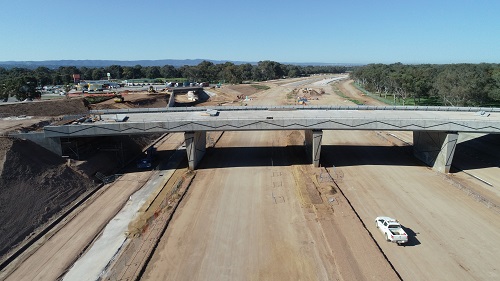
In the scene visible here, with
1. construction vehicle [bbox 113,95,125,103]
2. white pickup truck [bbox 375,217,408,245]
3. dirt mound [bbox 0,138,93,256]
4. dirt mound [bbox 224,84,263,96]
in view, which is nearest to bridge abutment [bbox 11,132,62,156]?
dirt mound [bbox 0,138,93,256]

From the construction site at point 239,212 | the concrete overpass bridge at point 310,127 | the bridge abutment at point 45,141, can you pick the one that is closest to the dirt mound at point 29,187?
the construction site at point 239,212

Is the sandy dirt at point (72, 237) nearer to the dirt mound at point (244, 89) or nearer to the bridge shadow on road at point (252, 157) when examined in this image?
the bridge shadow on road at point (252, 157)

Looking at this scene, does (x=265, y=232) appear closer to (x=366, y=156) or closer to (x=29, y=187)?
(x=29, y=187)

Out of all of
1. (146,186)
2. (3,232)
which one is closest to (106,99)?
(146,186)

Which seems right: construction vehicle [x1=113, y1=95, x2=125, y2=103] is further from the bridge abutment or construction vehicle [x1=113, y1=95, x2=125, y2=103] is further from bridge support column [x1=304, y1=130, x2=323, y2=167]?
bridge support column [x1=304, y1=130, x2=323, y2=167]

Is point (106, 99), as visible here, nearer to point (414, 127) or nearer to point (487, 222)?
point (414, 127)
